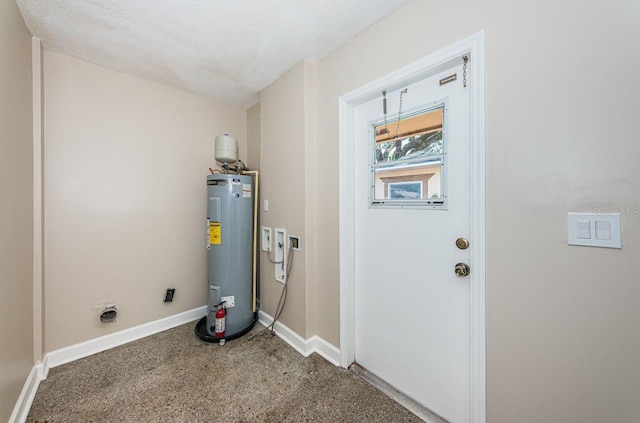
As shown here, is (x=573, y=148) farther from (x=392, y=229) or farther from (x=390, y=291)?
(x=390, y=291)

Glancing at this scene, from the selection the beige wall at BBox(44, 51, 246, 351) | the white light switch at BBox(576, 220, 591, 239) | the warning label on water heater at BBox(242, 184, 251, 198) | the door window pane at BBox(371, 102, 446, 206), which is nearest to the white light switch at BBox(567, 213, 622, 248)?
the white light switch at BBox(576, 220, 591, 239)

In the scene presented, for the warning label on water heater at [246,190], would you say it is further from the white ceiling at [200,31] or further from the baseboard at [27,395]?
the baseboard at [27,395]

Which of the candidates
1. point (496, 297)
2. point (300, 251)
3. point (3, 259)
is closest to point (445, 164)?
point (496, 297)

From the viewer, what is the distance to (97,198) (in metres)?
2.00

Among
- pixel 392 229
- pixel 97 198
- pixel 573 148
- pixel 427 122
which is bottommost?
pixel 392 229

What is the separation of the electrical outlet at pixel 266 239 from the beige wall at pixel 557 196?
1.83 meters

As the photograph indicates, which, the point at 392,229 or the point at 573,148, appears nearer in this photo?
the point at 573,148

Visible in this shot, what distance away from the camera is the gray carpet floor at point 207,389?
4.53ft

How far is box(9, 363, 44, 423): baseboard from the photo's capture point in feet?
4.28

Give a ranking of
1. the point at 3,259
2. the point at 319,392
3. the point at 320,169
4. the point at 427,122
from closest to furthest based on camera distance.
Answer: the point at 3,259, the point at 427,122, the point at 319,392, the point at 320,169

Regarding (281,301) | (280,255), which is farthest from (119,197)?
(281,301)

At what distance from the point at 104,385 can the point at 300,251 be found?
1.66 m

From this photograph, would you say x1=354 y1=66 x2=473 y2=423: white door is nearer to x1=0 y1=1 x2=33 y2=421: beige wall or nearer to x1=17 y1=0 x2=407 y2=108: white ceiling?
x1=17 y1=0 x2=407 y2=108: white ceiling

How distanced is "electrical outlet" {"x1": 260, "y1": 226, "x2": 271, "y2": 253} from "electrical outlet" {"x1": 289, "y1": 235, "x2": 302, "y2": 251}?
1.19 ft
